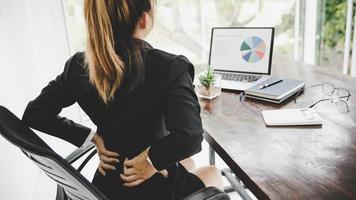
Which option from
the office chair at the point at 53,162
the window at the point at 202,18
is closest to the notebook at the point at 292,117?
the office chair at the point at 53,162

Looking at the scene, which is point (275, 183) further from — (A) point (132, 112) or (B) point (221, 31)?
(B) point (221, 31)

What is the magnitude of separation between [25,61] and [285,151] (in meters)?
1.99

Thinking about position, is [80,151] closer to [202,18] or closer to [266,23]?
[202,18]

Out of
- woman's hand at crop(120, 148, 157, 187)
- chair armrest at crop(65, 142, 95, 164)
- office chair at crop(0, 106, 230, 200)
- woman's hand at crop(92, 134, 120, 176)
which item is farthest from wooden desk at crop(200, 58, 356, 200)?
chair armrest at crop(65, 142, 95, 164)

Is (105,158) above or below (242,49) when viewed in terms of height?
below

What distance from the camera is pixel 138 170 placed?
1.12 meters

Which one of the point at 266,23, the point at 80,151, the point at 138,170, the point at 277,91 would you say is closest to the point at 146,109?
the point at 138,170

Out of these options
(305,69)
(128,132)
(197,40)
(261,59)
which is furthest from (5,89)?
(197,40)

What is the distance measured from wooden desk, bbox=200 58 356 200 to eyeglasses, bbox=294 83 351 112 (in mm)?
36

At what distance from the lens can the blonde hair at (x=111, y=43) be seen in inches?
40.0

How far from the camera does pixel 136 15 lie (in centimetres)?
106

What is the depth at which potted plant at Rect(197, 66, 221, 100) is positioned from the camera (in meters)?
1.62

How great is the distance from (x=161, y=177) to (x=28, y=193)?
1.29m

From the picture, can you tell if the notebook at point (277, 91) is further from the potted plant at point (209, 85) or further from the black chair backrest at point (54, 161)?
the black chair backrest at point (54, 161)
